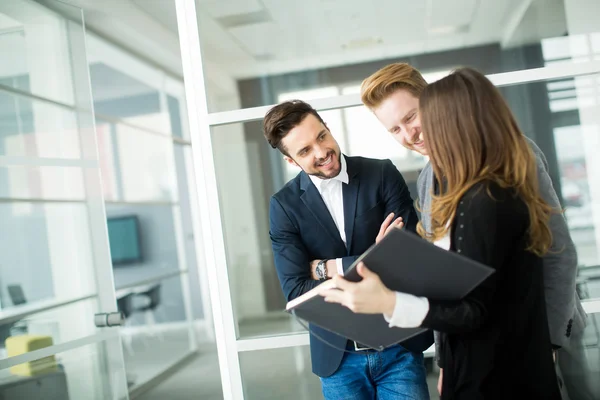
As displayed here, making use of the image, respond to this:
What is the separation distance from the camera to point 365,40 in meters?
2.44

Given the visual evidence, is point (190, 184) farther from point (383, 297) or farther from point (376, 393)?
point (383, 297)

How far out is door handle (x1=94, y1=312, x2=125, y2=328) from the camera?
2982mm

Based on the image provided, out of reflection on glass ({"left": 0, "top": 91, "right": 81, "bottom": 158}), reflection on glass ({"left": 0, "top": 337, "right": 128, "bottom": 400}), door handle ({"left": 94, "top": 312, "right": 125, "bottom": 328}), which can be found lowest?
reflection on glass ({"left": 0, "top": 337, "right": 128, "bottom": 400})

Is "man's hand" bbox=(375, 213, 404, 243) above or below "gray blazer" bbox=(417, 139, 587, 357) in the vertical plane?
above

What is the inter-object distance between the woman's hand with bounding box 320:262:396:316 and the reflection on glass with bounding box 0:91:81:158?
211 centimetres

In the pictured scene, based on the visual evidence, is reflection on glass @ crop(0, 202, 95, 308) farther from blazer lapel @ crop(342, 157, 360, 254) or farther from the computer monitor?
the computer monitor

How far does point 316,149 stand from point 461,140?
0.69m

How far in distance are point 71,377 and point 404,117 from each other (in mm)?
2280

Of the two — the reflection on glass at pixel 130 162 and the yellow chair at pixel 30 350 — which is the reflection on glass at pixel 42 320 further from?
the reflection on glass at pixel 130 162

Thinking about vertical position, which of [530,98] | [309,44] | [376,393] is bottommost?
[376,393]

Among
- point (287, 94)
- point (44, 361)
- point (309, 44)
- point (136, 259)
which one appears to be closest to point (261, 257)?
point (287, 94)

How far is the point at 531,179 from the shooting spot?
49.1 inches

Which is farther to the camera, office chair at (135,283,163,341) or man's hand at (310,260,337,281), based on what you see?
office chair at (135,283,163,341)

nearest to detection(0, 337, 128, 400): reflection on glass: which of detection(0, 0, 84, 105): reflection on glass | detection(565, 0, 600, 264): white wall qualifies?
detection(0, 0, 84, 105): reflection on glass
